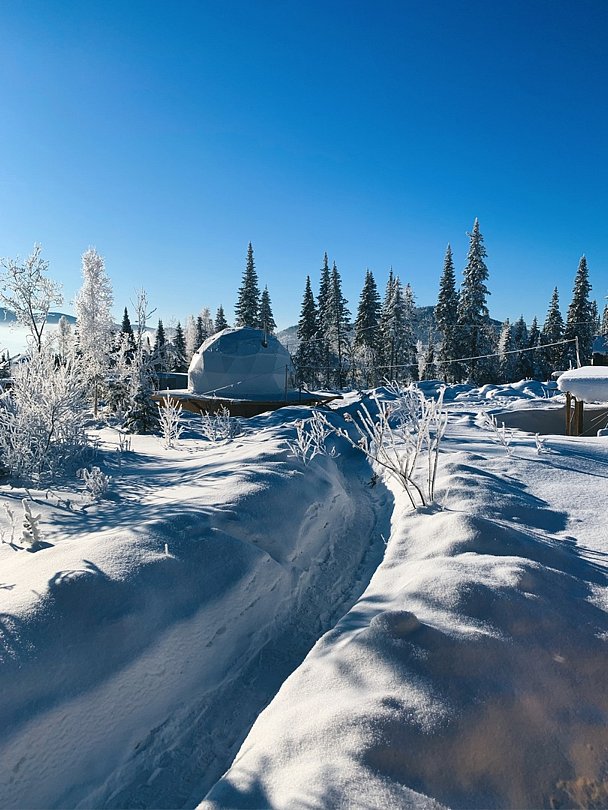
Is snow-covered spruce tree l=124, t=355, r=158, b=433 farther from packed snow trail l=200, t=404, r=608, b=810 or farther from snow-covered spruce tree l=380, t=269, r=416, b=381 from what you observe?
snow-covered spruce tree l=380, t=269, r=416, b=381

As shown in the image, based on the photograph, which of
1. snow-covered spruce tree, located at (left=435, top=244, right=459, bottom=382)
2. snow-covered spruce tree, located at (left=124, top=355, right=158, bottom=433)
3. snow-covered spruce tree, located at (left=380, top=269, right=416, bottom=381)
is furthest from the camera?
snow-covered spruce tree, located at (left=380, top=269, right=416, bottom=381)

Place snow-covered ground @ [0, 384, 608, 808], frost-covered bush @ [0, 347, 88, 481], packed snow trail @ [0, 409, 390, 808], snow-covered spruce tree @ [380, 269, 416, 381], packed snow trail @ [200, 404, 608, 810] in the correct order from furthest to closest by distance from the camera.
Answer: snow-covered spruce tree @ [380, 269, 416, 381], frost-covered bush @ [0, 347, 88, 481], packed snow trail @ [0, 409, 390, 808], snow-covered ground @ [0, 384, 608, 808], packed snow trail @ [200, 404, 608, 810]

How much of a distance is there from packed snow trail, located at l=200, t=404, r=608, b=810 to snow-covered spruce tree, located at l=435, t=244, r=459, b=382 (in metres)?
32.4

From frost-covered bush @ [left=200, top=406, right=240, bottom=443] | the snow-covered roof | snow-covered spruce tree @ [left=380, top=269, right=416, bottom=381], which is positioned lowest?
frost-covered bush @ [left=200, top=406, right=240, bottom=443]

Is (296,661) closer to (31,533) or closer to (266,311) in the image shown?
(31,533)

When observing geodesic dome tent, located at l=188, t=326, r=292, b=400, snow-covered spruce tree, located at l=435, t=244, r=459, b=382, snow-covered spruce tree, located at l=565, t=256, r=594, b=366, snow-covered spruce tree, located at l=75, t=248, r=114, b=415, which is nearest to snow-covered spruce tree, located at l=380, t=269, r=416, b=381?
Answer: snow-covered spruce tree, located at l=435, t=244, r=459, b=382

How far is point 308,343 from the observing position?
40625mm

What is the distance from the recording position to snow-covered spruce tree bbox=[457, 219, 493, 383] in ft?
111

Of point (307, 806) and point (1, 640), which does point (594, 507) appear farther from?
point (1, 640)

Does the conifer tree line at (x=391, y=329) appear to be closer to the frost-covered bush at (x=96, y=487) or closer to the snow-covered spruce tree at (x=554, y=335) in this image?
the snow-covered spruce tree at (x=554, y=335)

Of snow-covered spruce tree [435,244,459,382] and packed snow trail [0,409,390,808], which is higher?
snow-covered spruce tree [435,244,459,382]

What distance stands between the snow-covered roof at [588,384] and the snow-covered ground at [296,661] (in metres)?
7.11

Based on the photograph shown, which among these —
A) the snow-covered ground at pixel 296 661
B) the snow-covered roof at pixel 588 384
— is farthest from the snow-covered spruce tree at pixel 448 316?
the snow-covered ground at pixel 296 661

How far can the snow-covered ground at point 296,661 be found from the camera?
7.03 ft
